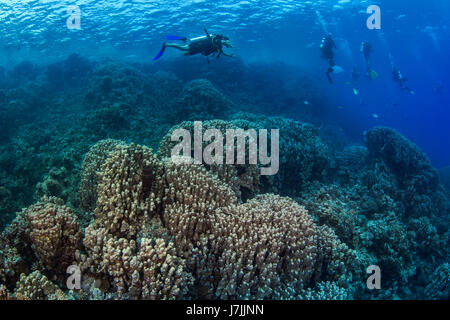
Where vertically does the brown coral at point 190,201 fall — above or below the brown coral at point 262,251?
above

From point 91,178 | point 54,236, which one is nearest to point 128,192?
point 54,236

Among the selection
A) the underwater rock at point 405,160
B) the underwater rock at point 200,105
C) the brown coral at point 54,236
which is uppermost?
the brown coral at point 54,236

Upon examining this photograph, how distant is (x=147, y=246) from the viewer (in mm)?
2738

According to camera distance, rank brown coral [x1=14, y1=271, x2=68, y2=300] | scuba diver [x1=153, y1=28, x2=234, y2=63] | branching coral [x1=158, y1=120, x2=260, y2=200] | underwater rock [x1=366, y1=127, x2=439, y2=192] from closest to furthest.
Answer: brown coral [x1=14, y1=271, x2=68, y2=300] < branching coral [x1=158, y1=120, x2=260, y2=200] < scuba diver [x1=153, y1=28, x2=234, y2=63] < underwater rock [x1=366, y1=127, x2=439, y2=192]

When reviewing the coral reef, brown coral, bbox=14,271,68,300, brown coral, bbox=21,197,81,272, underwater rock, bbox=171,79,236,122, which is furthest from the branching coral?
underwater rock, bbox=171,79,236,122

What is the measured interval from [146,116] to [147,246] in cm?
991

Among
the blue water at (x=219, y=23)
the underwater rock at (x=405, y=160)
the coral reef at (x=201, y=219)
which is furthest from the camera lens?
the blue water at (x=219, y=23)

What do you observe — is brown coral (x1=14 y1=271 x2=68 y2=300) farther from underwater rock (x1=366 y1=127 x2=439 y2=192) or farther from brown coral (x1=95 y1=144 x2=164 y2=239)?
underwater rock (x1=366 y1=127 x2=439 y2=192)

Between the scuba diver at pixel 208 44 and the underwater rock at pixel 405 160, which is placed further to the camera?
the underwater rock at pixel 405 160

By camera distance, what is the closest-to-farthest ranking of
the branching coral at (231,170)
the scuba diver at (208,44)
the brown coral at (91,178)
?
the brown coral at (91,178)
the branching coral at (231,170)
the scuba diver at (208,44)

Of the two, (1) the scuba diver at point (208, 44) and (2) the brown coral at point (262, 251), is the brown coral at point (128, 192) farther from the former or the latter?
(1) the scuba diver at point (208, 44)

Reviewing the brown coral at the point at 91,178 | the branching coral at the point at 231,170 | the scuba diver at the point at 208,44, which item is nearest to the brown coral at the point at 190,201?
the branching coral at the point at 231,170

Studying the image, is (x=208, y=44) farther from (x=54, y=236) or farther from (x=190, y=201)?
(x=54, y=236)
